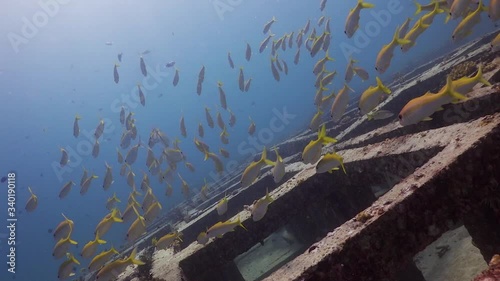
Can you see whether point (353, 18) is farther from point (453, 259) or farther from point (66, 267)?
point (66, 267)

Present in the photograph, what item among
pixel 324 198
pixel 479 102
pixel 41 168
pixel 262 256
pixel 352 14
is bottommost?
pixel 262 256

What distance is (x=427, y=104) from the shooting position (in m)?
3.71

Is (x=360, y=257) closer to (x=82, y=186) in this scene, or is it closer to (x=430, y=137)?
(x=430, y=137)

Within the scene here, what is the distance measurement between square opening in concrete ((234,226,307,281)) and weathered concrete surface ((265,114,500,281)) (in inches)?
235

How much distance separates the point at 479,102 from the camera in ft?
16.8

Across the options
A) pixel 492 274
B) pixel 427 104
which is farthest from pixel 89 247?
pixel 492 274

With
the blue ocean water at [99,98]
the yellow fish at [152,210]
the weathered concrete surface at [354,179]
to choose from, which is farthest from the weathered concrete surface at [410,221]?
the blue ocean water at [99,98]

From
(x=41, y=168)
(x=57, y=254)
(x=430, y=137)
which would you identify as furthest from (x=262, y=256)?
(x=41, y=168)

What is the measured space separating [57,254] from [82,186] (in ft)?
10.8

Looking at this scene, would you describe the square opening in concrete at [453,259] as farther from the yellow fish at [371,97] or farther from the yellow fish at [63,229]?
the yellow fish at [63,229]

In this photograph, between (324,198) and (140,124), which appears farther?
(140,124)

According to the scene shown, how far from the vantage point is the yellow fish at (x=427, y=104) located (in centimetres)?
362

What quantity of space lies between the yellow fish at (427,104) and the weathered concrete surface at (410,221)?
0.71 metres

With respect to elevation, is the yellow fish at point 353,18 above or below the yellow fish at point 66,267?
above
